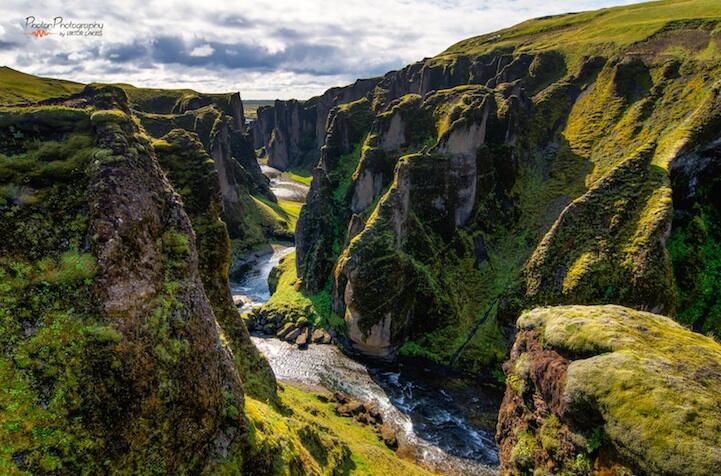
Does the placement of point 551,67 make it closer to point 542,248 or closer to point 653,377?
point 542,248

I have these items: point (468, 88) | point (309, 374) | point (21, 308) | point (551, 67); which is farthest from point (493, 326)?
point (551, 67)

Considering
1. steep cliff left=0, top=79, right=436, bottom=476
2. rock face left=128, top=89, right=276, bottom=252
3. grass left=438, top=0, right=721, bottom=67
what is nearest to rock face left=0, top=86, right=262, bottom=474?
steep cliff left=0, top=79, right=436, bottom=476

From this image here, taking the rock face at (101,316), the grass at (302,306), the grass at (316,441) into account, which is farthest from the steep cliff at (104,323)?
the grass at (302,306)

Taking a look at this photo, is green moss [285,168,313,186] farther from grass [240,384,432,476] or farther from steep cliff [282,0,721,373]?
grass [240,384,432,476]

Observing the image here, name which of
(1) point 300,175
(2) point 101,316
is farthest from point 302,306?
(1) point 300,175

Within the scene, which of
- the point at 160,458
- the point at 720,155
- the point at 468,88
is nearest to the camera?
the point at 160,458

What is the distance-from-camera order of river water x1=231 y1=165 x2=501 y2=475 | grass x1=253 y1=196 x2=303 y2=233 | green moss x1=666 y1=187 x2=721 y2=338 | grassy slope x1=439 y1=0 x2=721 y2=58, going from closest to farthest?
river water x1=231 y1=165 x2=501 y2=475, green moss x1=666 y1=187 x2=721 y2=338, grassy slope x1=439 y1=0 x2=721 y2=58, grass x1=253 y1=196 x2=303 y2=233

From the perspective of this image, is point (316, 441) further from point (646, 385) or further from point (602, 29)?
point (602, 29)
